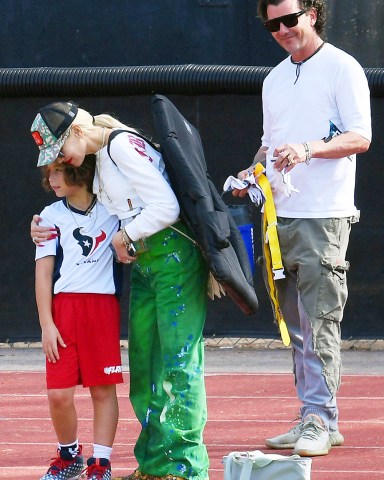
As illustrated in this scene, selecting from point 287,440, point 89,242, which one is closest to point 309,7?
point 89,242

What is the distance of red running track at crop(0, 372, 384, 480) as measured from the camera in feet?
17.6

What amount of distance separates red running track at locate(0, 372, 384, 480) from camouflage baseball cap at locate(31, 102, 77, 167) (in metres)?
1.48

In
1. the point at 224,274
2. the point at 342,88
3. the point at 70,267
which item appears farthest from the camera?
the point at 342,88

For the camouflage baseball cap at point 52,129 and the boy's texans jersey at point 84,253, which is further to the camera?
the boy's texans jersey at point 84,253

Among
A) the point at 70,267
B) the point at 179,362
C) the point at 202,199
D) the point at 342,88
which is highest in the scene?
the point at 342,88

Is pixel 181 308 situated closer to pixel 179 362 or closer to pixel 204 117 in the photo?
pixel 179 362

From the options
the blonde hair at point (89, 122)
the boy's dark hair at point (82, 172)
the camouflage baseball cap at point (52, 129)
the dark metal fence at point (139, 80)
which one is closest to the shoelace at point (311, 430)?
the boy's dark hair at point (82, 172)

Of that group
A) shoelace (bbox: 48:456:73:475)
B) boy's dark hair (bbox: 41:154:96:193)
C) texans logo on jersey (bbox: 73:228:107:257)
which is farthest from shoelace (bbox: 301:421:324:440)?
boy's dark hair (bbox: 41:154:96:193)

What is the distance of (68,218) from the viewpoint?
4887 mm

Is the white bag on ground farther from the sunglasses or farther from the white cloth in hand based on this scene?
the sunglasses

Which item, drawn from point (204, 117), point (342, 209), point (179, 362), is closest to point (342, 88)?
point (342, 209)

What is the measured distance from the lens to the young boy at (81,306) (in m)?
4.79

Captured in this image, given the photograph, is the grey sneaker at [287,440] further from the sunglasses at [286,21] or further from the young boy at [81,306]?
the sunglasses at [286,21]

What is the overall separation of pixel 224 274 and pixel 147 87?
4298 mm
